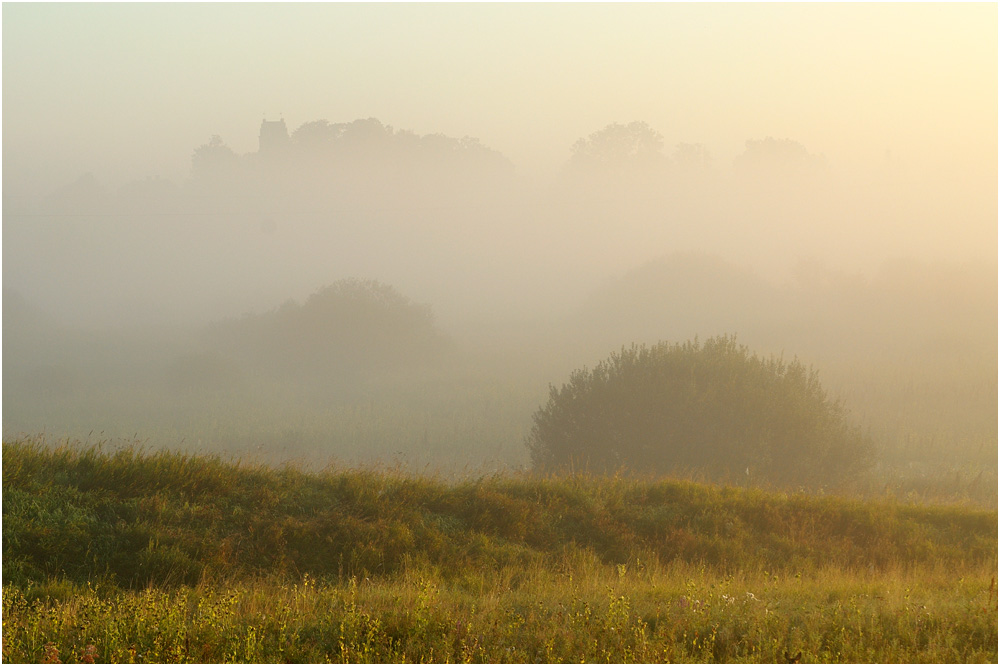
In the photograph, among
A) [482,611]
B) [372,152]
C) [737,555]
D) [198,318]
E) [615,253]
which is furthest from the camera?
[372,152]

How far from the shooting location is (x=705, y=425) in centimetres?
2247

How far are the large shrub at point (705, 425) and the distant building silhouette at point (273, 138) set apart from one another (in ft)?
571

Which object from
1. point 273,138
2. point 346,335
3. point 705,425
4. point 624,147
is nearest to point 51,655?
point 705,425

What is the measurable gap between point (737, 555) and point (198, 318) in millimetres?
96490

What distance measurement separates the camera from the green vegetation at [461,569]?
6.64 m

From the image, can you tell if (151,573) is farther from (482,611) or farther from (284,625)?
(482,611)

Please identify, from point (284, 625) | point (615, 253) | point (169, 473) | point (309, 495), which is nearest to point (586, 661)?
point (284, 625)

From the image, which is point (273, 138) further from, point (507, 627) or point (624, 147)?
point (507, 627)

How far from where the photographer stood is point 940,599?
8648mm

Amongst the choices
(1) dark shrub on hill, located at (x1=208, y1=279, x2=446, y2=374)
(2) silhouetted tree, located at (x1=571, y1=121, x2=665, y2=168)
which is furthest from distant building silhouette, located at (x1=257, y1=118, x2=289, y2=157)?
(1) dark shrub on hill, located at (x1=208, y1=279, x2=446, y2=374)

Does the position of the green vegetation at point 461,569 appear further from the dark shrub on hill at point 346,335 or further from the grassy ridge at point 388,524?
the dark shrub on hill at point 346,335

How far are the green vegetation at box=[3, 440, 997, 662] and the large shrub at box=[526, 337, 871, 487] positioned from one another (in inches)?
261

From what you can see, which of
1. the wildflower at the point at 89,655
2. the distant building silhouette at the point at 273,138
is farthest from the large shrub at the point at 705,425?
the distant building silhouette at the point at 273,138

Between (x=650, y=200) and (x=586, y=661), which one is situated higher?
(x=650, y=200)
